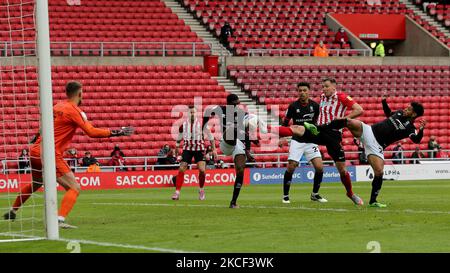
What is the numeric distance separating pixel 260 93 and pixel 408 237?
99.9 ft

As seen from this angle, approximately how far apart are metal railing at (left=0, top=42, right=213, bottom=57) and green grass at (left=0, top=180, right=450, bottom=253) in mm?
22317

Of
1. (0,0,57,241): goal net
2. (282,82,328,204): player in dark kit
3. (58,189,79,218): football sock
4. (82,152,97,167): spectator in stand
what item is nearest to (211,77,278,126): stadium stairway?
(0,0,57,241): goal net

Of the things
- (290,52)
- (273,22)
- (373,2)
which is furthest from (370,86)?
(373,2)

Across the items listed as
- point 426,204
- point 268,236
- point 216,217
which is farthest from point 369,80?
point 268,236

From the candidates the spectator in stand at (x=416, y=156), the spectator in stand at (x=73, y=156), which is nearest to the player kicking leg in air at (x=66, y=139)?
the spectator in stand at (x=73, y=156)

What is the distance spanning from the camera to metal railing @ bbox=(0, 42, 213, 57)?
42.2m

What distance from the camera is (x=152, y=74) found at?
42219mm

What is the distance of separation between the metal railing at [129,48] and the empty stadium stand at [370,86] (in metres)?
1.91

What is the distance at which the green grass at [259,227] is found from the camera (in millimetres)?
12133

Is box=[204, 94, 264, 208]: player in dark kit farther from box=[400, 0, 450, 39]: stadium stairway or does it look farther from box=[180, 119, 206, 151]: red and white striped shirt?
box=[400, 0, 450, 39]: stadium stairway

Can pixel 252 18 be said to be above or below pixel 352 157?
above

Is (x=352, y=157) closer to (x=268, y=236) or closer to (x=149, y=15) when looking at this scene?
(x=149, y=15)

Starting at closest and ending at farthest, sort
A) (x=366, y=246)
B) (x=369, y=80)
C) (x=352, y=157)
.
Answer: (x=366, y=246) < (x=352, y=157) < (x=369, y=80)

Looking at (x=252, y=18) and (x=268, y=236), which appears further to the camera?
(x=252, y=18)
